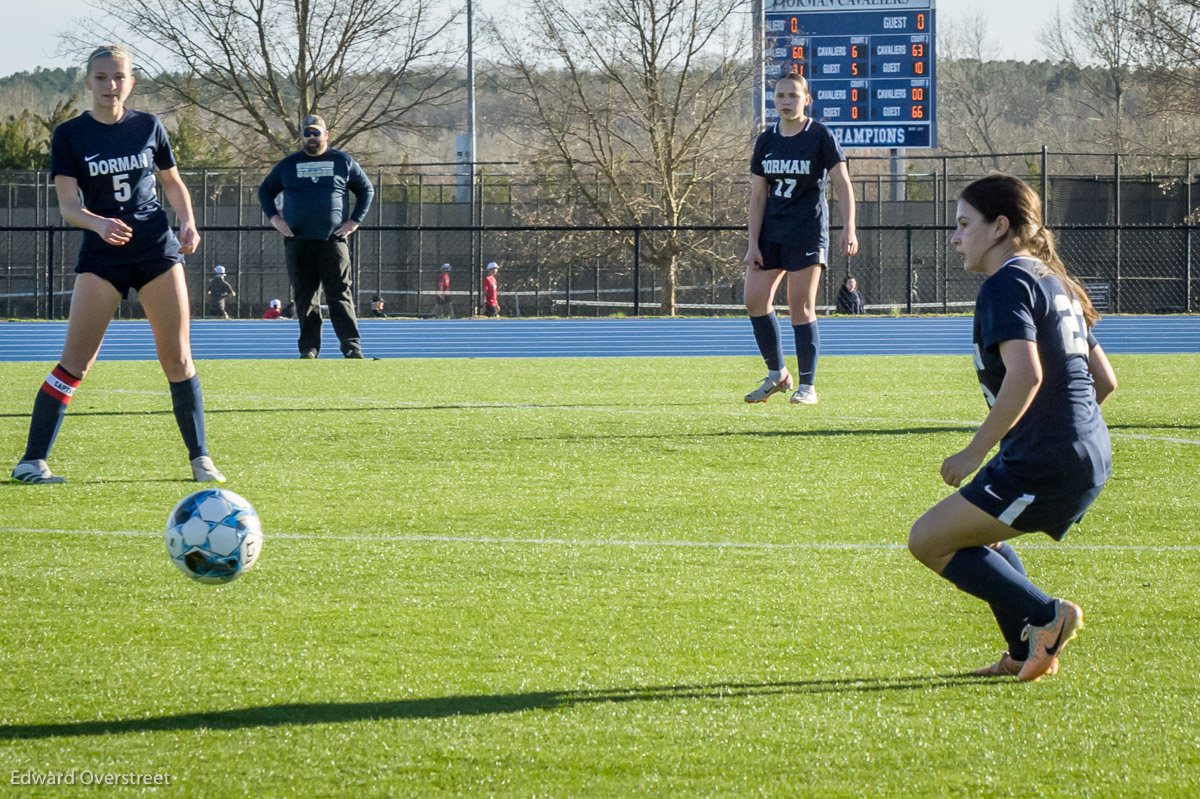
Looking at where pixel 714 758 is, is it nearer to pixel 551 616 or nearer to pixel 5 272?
pixel 551 616

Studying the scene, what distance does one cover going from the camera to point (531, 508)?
197 inches

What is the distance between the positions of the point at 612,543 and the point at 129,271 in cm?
250

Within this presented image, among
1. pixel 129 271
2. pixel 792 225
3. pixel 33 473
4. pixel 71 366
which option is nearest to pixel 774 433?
pixel 792 225

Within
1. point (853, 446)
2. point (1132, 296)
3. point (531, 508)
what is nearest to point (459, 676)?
point (531, 508)

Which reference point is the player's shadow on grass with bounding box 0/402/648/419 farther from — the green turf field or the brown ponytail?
the brown ponytail

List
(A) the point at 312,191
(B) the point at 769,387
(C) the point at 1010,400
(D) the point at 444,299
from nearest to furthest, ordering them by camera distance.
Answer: (C) the point at 1010,400, (B) the point at 769,387, (A) the point at 312,191, (D) the point at 444,299

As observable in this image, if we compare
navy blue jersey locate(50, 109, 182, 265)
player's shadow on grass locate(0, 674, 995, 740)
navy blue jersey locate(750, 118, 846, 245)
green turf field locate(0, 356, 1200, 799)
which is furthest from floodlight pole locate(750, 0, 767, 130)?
player's shadow on grass locate(0, 674, 995, 740)

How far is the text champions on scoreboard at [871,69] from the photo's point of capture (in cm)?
2614

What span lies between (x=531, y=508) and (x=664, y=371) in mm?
7766

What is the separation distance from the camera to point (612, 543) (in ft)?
14.4

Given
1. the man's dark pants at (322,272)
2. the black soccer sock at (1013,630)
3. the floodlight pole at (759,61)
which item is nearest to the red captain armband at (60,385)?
the black soccer sock at (1013,630)

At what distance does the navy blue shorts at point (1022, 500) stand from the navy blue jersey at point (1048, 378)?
2 cm

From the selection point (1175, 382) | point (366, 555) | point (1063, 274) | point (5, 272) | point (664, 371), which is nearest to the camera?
point (1063, 274)

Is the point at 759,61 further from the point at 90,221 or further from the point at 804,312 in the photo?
the point at 90,221
